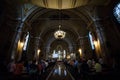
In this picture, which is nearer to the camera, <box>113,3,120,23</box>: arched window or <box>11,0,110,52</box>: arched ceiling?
<box>11,0,110,52</box>: arched ceiling

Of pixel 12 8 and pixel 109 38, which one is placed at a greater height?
pixel 12 8

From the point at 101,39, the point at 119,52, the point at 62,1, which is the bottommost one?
the point at 119,52

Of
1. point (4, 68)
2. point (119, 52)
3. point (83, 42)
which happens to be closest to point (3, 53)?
point (4, 68)

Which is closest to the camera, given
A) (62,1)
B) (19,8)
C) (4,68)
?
(62,1)

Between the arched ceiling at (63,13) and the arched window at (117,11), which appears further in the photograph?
the arched window at (117,11)

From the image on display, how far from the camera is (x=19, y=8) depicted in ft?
36.5

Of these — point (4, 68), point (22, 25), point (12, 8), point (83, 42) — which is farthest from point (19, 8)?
point (83, 42)

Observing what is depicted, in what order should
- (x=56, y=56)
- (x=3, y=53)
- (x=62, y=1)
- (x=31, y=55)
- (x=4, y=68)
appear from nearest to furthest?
(x=62, y=1)
(x=4, y=68)
(x=3, y=53)
(x=31, y=55)
(x=56, y=56)

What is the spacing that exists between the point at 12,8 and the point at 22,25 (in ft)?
5.83

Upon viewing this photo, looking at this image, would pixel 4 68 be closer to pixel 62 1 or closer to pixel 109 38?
pixel 62 1

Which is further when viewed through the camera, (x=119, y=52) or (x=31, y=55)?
(x=31, y=55)

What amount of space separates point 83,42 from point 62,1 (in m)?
13.0

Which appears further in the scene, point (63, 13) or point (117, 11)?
point (63, 13)

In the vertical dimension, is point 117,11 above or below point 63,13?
below
